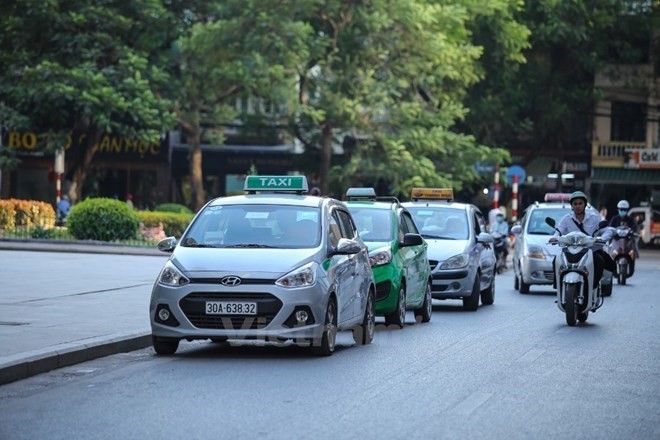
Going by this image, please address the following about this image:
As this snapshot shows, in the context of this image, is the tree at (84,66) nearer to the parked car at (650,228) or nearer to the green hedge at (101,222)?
the green hedge at (101,222)

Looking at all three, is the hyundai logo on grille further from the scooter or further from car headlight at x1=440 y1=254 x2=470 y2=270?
car headlight at x1=440 y1=254 x2=470 y2=270

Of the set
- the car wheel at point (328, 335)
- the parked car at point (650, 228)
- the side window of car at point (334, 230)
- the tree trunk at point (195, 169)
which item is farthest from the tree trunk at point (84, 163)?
the car wheel at point (328, 335)

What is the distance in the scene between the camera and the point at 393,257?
19.1 m

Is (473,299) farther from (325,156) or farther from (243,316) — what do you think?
(325,156)

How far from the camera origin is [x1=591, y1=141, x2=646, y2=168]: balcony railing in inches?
2596

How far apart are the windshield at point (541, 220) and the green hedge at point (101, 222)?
13434 millimetres

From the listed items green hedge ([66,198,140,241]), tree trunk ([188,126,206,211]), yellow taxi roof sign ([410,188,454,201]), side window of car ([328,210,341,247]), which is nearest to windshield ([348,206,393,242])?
side window of car ([328,210,341,247])

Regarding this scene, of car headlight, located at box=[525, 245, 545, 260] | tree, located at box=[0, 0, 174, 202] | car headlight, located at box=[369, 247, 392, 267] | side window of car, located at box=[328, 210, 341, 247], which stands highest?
tree, located at box=[0, 0, 174, 202]

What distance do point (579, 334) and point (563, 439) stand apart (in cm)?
913

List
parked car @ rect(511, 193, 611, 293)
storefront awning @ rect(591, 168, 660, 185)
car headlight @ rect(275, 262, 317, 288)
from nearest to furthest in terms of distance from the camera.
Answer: car headlight @ rect(275, 262, 317, 288) → parked car @ rect(511, 193, 611, 293) → storefront awning @ rect(591, 168, 660, 185)

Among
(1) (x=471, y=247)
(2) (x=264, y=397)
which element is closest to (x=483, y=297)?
(1) (x=471, y=247)

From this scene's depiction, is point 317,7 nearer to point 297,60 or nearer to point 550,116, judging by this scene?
point 297,60

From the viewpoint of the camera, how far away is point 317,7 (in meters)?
48.8

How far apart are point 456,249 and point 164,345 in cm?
938
